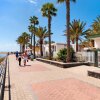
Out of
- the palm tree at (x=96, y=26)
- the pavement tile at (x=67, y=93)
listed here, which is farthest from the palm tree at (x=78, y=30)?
the pavement tile at (x=67, y=93)

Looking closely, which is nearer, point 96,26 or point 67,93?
point 67,93

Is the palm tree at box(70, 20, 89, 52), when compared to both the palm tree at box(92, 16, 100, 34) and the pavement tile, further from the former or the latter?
the pavement tile

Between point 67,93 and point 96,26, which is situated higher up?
point 96,26

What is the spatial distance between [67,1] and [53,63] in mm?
9062

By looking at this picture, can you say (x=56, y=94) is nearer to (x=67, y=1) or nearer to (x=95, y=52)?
(x=95, y=52)

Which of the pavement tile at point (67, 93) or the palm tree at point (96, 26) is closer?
the pavement tile at point (67, 93)

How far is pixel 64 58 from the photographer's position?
32.1m

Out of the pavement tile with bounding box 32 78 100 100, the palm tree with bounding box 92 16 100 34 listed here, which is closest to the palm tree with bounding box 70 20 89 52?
the palm tree with bounding box 92 16 100 34

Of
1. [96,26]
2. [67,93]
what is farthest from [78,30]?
[67,93]

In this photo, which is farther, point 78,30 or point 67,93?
point 78,30

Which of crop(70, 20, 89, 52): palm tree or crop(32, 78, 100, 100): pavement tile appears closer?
crop(32, 78, 100, 100): pavement tile

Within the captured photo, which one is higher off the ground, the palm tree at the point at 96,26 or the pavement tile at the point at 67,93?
the palm tree at the point at 96,26

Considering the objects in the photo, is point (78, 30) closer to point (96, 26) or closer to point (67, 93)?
point (96, 26)

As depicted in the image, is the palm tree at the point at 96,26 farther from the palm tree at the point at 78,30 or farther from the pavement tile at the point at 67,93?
the pavement tile at the point at 67,93
